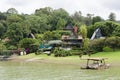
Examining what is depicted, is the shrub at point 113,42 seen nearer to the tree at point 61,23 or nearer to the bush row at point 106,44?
the bush row at point 106,44

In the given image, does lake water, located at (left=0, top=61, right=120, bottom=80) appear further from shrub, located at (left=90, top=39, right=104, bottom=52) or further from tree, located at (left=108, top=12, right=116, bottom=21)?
tree, located at (left=108, top=12, right=116, bottom=21)

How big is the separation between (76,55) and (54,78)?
30686 mm

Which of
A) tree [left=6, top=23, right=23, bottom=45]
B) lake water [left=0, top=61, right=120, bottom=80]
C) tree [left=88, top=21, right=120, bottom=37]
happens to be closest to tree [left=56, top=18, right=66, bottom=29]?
tree [left=88, top=21, right=120, bottom=37]

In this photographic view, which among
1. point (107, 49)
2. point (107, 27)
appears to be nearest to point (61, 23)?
point (107, 27)

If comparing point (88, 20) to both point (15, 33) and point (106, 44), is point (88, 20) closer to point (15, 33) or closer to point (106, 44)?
point (15, 33)

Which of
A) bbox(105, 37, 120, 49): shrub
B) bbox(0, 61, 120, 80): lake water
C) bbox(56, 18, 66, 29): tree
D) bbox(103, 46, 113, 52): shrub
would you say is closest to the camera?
bbox(0, 61, 120, 80): lake water

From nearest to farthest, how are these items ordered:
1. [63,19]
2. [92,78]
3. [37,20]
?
[92,78], [37,20], [63,19]

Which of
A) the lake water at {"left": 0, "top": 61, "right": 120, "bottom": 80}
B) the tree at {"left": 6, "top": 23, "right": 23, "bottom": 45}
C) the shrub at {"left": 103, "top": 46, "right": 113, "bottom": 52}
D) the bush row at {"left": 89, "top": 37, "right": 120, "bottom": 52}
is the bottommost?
the lake water at {"left": 0, "top": 61, "right": 120, "bottom": 80}

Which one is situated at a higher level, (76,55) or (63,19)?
(63,19)

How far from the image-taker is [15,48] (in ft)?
301

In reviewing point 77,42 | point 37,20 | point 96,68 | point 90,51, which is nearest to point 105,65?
point 96,68

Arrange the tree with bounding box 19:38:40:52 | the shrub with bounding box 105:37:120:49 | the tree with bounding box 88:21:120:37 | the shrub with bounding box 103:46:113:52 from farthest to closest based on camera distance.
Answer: the tree with bounding box 19:38:40:52 → the tree with bounding box 88:21:120:37 → the shrub with bounding box 105:37:120:49 → the shrub with bounding box 103:46:113:52

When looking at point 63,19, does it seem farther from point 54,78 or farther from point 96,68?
point 54,78

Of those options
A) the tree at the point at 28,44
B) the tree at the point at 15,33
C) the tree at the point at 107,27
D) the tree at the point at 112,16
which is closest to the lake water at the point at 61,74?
the tree at the point at 107,27
